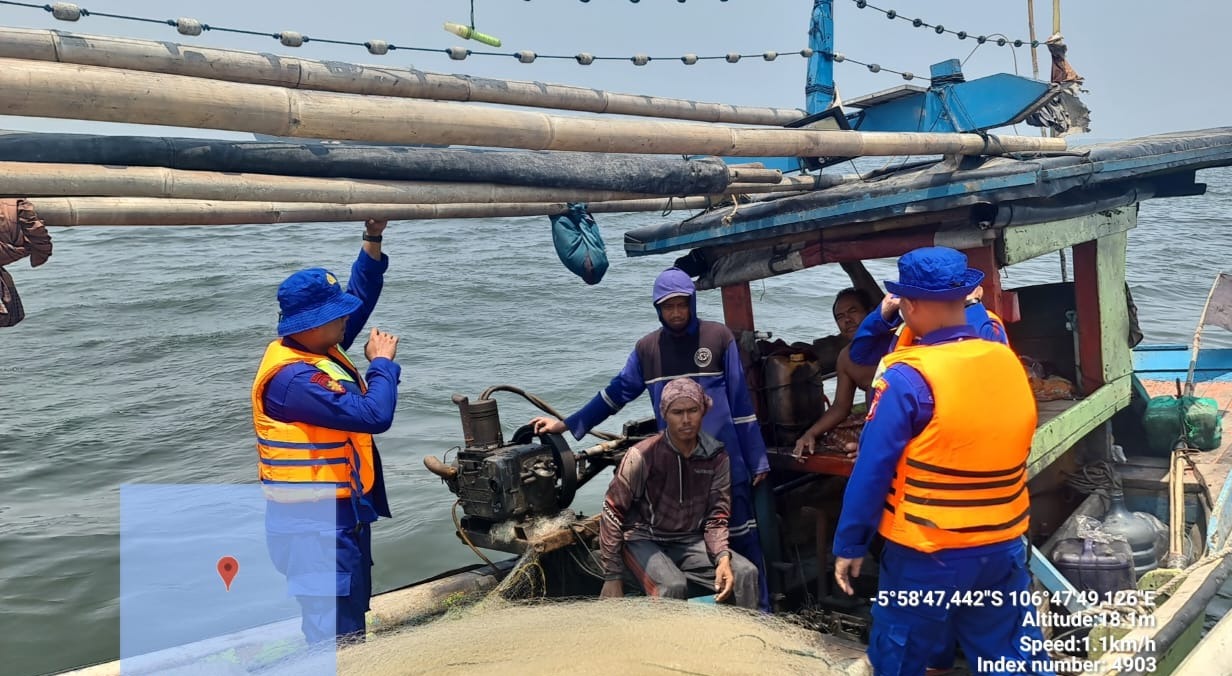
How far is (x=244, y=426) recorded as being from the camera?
1359cm

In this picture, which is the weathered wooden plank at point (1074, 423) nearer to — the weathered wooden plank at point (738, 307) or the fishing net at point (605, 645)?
the fishing net at point (605, 645)

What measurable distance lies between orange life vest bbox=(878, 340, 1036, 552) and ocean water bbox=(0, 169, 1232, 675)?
16.9 ft

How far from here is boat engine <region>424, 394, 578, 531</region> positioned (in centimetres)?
508

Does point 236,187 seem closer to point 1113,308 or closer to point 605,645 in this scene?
point 605,645

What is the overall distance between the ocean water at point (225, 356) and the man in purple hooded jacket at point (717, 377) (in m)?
4.61

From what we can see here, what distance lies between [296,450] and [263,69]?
Result: 1.47 meters

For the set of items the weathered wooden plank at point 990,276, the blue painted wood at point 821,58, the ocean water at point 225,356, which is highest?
the blue painted wood at point 821,58

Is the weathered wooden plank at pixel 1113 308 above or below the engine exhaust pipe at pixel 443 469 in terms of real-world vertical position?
above

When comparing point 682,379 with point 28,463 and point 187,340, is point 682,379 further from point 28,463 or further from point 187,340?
point 187,340

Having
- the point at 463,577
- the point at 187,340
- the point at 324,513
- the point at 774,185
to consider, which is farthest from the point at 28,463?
the point at 774,185

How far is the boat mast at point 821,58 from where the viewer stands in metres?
8.79

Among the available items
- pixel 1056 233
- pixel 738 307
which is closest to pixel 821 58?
pixel 738 307

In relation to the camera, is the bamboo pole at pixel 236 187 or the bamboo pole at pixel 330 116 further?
the bamboo pole at pixel 236 187

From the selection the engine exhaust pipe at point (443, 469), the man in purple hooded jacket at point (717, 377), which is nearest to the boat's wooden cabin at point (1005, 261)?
the man in purple hooded jacket at point (717, 377)
